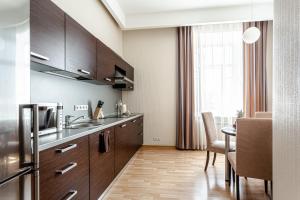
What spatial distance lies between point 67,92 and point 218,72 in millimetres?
Result: 3345

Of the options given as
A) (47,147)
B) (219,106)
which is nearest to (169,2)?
(219,106)

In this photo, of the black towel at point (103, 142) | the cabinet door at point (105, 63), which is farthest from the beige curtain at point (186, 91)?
the black towel at point (103, 142)

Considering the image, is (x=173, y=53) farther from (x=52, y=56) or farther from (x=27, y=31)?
(x=27, y=31)

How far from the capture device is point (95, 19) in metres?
3.48

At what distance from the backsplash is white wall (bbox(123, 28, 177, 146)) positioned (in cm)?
113

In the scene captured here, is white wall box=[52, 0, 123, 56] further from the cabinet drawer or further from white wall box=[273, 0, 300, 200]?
white wall box=[273, 0, 300, 200]

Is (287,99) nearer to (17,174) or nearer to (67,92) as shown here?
(17,174)

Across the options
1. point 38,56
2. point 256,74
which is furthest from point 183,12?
point 38,56

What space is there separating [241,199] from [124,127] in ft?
6.10

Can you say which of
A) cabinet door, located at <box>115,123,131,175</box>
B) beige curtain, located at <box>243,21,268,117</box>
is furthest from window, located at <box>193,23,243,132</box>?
cabinet door, located at <box>115,123,131,175</box>

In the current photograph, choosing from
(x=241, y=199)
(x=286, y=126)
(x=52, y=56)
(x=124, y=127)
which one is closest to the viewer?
(x=286, y=126)

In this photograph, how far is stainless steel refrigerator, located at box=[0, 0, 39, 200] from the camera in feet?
3.16

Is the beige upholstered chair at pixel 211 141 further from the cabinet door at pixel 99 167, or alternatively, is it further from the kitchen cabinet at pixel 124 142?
the cabinet door at pixel 99 167

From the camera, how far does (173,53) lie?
4.84 m
